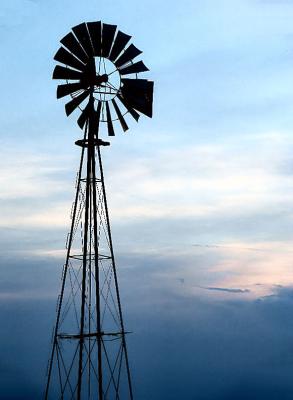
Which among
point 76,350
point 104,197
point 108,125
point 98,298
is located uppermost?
point 108,125

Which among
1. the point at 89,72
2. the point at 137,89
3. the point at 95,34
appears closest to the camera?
the point at 95,34

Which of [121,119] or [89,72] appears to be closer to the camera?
[89,72]

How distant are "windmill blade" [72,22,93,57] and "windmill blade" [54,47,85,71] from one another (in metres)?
0.67

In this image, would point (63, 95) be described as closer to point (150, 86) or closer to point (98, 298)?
point (150, 86)

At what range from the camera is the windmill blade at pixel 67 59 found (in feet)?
86.0

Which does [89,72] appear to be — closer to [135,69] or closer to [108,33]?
[108,33]

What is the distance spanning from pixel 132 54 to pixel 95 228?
864cm

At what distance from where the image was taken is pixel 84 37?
2619 cm

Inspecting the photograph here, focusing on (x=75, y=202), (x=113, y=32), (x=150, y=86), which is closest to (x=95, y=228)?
(x=75, y=202)

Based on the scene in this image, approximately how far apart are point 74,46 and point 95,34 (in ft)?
3.81

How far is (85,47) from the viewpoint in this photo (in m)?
26.3

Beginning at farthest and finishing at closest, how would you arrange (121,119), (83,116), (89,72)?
(121,119)
(83,116)
(89,72)

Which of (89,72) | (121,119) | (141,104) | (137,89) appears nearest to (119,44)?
(89,72)

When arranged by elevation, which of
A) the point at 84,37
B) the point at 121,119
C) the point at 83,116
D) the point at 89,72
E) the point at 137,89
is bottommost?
the point at 83,116
